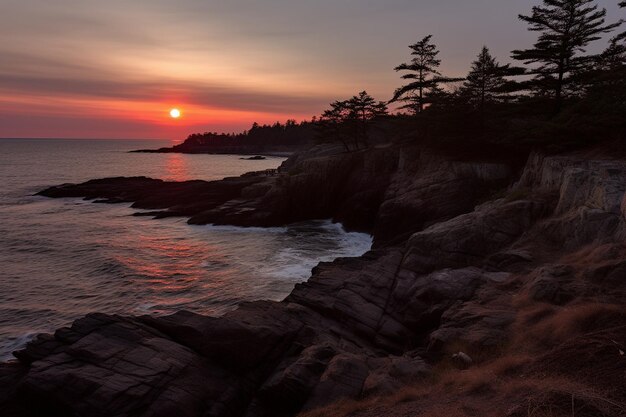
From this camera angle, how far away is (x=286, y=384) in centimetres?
1294

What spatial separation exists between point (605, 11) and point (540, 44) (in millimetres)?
4240

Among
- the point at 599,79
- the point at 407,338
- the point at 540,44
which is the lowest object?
the point at 407,338

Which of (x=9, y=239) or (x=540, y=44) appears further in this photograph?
(x=9, y=239)

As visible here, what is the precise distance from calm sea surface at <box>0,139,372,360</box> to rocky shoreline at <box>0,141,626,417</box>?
7.80 m

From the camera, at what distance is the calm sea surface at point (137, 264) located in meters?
24.2

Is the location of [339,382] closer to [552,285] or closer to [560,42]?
[552,285]

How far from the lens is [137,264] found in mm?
32469

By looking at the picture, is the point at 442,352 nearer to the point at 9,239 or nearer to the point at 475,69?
the point at 475,69

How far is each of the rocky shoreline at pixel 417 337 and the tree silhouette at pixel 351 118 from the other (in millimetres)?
37616

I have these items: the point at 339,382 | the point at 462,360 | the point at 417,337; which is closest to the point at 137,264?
the point at 417,337

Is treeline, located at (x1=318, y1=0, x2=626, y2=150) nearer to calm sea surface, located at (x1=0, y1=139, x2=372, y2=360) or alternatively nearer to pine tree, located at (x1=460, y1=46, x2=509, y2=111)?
pine tree, located at (x1=460, y1=46, x2=509, y2=111)

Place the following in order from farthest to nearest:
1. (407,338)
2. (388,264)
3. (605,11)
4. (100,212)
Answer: (100,212) < (605,11) < (388,264) < (407,338)

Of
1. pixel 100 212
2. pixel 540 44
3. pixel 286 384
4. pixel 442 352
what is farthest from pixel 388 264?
pixel 100 212

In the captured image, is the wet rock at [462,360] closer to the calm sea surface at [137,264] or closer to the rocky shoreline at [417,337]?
the rocky shoreline at [417,337]
